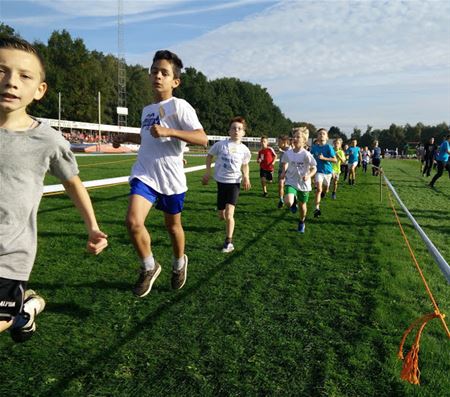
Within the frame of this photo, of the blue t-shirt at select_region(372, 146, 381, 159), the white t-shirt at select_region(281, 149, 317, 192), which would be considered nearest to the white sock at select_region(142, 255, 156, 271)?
the white t-shirt at select_region(281, 149, 317, 192)

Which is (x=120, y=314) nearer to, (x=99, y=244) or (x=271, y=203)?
(x=99, y=244)

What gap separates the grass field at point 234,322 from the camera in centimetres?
283

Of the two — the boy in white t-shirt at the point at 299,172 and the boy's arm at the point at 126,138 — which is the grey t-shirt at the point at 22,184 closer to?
the boy's arm at the point at 126,138

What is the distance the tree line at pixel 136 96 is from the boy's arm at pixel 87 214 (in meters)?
32.8

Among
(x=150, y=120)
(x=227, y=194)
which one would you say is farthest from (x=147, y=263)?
(x=227, y=194)

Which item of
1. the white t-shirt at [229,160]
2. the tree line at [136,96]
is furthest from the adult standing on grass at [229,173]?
the tree line at [136,96]

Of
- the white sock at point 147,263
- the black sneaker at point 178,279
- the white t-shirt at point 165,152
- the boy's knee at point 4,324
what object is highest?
the white t-shirt at point 165,152

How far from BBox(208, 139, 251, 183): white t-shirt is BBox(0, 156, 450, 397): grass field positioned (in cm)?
110

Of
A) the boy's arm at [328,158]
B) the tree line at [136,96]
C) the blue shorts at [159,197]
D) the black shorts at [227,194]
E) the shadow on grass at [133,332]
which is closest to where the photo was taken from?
the shadow on grass at [133,332]

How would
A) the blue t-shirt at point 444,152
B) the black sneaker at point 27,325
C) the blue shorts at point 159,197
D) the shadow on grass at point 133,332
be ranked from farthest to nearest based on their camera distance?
the blue t-shirt at point 444,152 → the blue shorts at point 159,197 → the shadow on grass at point 133,332 → the black sneaker at point 27,325

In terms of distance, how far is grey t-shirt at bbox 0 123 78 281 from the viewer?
2078mm

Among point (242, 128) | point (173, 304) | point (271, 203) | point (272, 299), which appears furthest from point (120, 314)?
point (271, 203)

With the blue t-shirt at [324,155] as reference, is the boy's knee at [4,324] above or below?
below

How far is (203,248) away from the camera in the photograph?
6418 millimetres
